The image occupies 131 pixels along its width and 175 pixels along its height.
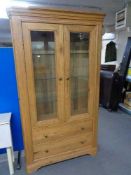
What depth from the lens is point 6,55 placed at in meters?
1.77

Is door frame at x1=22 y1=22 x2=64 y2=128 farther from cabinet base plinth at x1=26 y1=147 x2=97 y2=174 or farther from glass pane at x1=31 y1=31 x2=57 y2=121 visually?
cabinet base plinth at x1=26 y1=147 x2=97 y2=174

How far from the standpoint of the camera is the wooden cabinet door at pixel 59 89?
5.34 feet

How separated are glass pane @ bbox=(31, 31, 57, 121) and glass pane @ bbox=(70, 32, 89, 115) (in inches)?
9.9

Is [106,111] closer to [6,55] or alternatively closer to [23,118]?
[23,118]

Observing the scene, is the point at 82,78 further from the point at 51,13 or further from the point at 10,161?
the point at 10,161

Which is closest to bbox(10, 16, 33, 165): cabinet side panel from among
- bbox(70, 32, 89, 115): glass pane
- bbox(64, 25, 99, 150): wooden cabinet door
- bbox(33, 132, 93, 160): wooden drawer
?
bbox(33, 132, 93, 160): wooden drawer

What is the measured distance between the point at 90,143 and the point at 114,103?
1781mm

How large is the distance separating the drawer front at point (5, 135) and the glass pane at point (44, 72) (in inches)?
14.2

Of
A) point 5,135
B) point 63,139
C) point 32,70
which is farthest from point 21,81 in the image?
point 63,139

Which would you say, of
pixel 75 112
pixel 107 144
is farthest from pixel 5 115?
pixel 107 144

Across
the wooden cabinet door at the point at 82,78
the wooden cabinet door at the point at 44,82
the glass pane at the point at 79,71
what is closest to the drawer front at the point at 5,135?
the wooden cabinet door at the point at 44,82

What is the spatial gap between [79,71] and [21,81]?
0.75 metres

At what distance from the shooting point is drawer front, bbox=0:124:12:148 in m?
1.62

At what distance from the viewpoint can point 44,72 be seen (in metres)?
1.78
